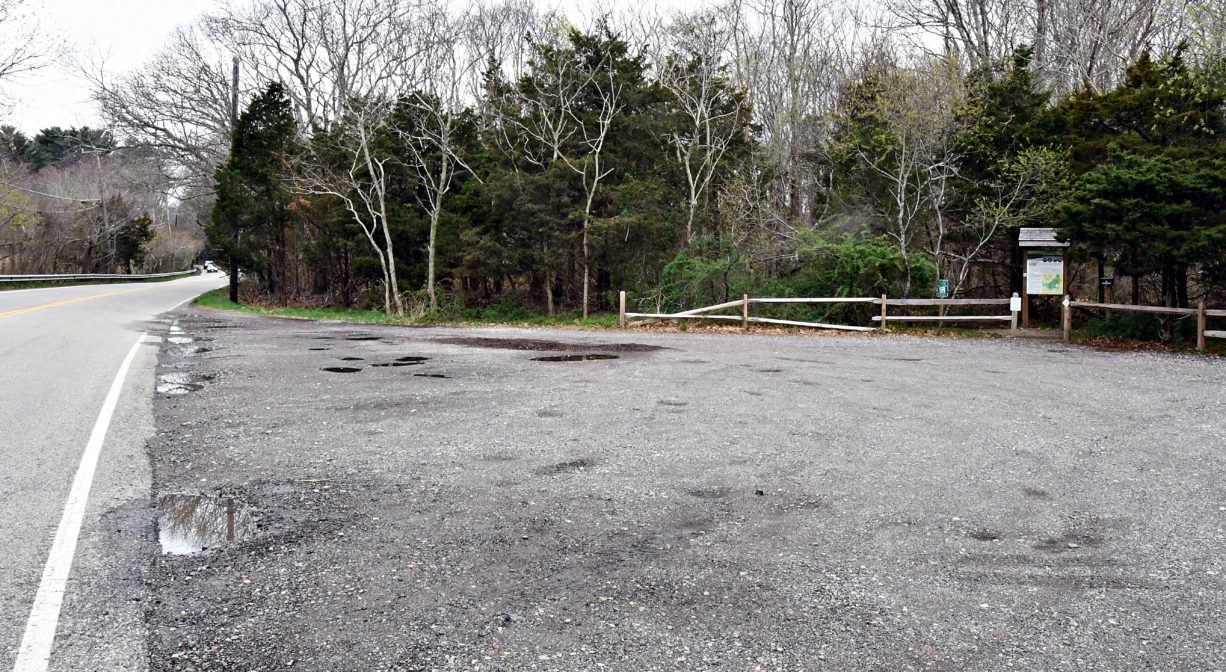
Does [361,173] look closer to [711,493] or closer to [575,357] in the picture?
[575,357]

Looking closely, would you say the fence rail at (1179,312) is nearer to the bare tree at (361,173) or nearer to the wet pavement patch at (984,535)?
the wet pavement patch at (984,535)

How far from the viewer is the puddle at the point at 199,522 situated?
15.2 ft

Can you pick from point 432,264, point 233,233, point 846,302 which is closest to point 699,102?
point 846,302

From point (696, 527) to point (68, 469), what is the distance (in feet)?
15.8

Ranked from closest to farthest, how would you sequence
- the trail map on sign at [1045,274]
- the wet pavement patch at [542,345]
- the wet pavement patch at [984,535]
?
the wet pavement patch at [984,535]
the wet pavement patch at [542,345]
the trail map on sign at [1045,274]

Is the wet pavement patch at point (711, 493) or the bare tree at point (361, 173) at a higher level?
the bare tree at point (361, 173)

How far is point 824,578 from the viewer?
166 inches

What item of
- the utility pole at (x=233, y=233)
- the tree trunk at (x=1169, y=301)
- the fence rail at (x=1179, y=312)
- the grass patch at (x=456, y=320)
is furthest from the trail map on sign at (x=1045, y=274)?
the utility pole at (x=233, y=233)

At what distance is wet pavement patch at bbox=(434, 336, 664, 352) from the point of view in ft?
50.2

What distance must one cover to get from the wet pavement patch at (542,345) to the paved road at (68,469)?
5.65 meters

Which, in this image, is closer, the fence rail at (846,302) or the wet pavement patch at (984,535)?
the wet pavement patch at (984,535)

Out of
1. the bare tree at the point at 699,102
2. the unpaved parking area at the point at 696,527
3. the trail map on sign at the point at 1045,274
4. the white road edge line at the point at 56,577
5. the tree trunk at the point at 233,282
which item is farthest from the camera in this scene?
the tree trunk at the point at 233,282

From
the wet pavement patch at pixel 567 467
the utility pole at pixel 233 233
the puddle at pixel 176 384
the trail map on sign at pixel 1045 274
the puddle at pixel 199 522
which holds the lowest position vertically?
the puddle at pixel 199 522

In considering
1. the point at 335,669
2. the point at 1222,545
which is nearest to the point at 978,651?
the point at 1222,545
